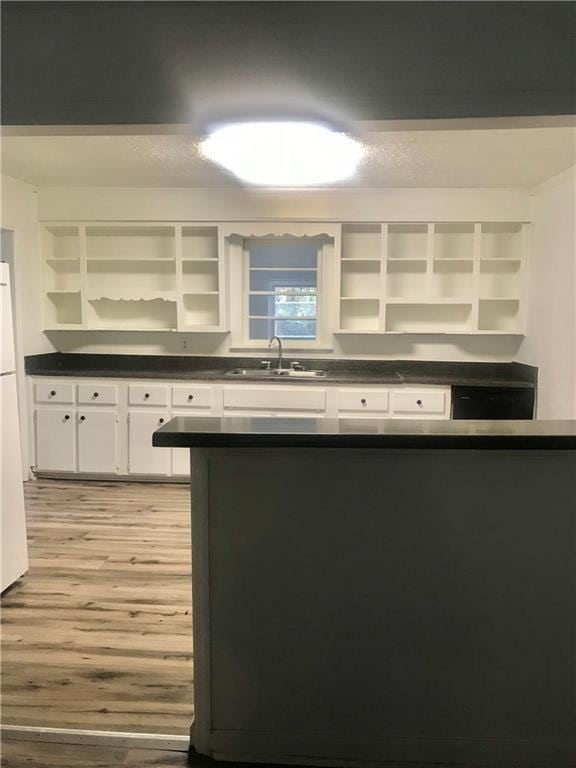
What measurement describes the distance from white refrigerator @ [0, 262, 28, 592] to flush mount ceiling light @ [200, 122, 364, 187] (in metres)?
1.36

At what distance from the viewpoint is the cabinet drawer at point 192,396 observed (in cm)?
438

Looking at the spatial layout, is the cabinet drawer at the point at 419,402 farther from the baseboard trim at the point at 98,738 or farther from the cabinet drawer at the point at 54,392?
the baseboard trim at the point at 98,738

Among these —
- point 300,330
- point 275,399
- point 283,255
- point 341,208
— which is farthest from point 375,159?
point 275,399

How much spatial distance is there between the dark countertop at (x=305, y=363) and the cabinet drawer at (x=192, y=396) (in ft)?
0.28

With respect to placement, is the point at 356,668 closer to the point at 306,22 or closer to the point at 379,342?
the point at 306,22

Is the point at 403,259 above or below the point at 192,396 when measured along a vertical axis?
above

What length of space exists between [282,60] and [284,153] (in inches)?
50.7

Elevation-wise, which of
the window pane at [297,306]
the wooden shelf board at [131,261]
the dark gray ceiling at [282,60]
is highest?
the dark gray ceiling at [282,60]

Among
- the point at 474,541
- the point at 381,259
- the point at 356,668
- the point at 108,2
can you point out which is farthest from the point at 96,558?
the point at 381,259

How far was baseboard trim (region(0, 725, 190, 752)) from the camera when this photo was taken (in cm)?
179

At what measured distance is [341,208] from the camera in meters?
4.48

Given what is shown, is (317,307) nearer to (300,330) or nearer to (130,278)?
(300,330)

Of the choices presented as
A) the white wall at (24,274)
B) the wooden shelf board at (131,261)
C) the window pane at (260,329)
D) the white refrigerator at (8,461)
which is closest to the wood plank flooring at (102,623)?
the white refrigerator at (8,461)

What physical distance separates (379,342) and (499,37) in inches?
127
